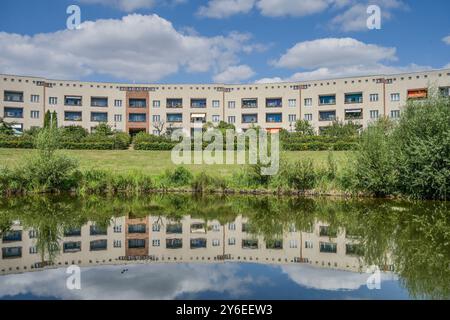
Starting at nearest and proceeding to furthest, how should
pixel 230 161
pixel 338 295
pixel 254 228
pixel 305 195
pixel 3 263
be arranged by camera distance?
pixel 338 295
pixel 3 263
pixel 254 228
pixel 305 195
pixel 230 161

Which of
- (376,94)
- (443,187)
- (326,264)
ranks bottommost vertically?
(326,264)

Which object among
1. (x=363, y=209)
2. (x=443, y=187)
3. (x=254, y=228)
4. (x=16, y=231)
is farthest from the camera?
(x=443, y=187)

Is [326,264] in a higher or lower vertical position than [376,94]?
lower

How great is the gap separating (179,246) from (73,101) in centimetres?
6300

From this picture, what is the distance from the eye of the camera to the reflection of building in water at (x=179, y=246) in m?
11.5

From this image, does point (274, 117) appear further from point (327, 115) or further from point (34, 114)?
point (34, 114)

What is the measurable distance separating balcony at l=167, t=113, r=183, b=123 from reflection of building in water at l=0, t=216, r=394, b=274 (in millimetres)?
56486

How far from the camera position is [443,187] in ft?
72.8

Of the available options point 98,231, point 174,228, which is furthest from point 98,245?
point 174,228

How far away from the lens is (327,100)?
68625 mm

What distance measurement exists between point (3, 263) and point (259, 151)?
19.5 meters

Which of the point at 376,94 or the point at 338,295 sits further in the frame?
the point at 376,94
